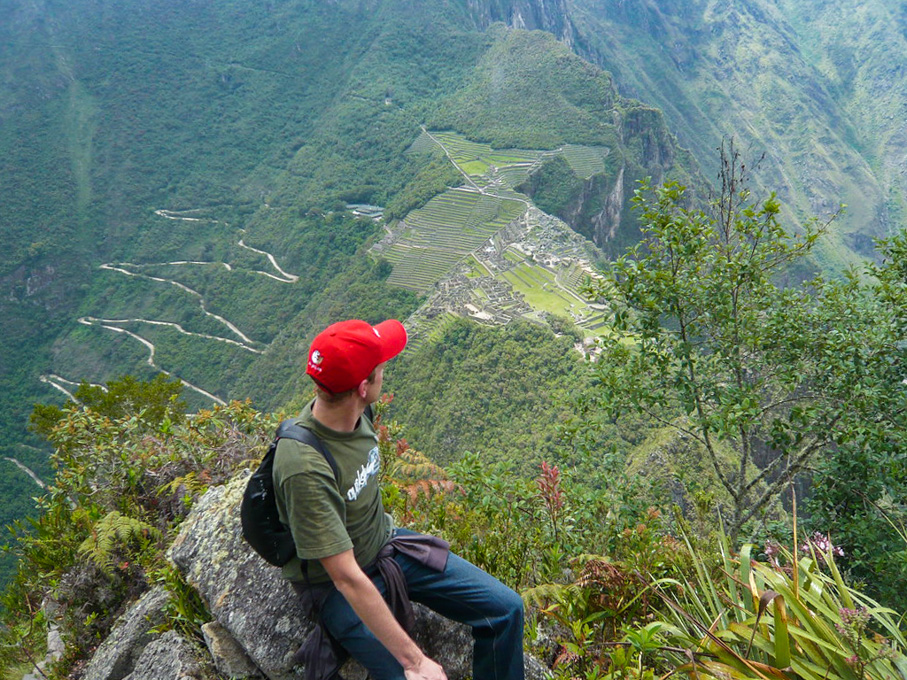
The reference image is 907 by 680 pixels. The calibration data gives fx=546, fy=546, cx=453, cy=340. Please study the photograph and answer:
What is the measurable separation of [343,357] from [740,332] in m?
3.67

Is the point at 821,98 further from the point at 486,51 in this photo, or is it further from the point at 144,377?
the point at 144,377

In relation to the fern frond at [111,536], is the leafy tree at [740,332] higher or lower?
higher

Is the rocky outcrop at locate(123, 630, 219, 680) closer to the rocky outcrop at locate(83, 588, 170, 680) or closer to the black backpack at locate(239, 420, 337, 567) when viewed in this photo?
the rocky outcrop at locate(83, 588, 170, 680)

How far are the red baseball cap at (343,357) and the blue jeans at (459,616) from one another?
857 mm

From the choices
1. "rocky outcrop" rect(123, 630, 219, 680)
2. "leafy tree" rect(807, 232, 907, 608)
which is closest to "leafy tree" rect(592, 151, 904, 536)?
"leafy tree" rect(807, 232, 907, 608)

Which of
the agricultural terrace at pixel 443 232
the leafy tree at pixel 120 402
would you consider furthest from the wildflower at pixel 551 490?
the agricultural terrace at pixel 443 232

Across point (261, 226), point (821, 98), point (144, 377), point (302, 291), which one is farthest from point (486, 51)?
point (821, 98)

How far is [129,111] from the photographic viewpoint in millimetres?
90625

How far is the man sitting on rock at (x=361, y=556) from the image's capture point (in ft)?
6.04

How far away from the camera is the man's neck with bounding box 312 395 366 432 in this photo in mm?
2004

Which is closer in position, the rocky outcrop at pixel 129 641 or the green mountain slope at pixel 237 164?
the rocky outcrop at pixel 129 641

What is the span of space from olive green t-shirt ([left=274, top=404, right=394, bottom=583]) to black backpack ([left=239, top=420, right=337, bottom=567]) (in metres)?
0.04

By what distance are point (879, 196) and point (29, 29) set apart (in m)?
177

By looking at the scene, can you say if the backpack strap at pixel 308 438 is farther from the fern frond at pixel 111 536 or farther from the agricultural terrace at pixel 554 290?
the agricultural terrace at pixel 554 290
